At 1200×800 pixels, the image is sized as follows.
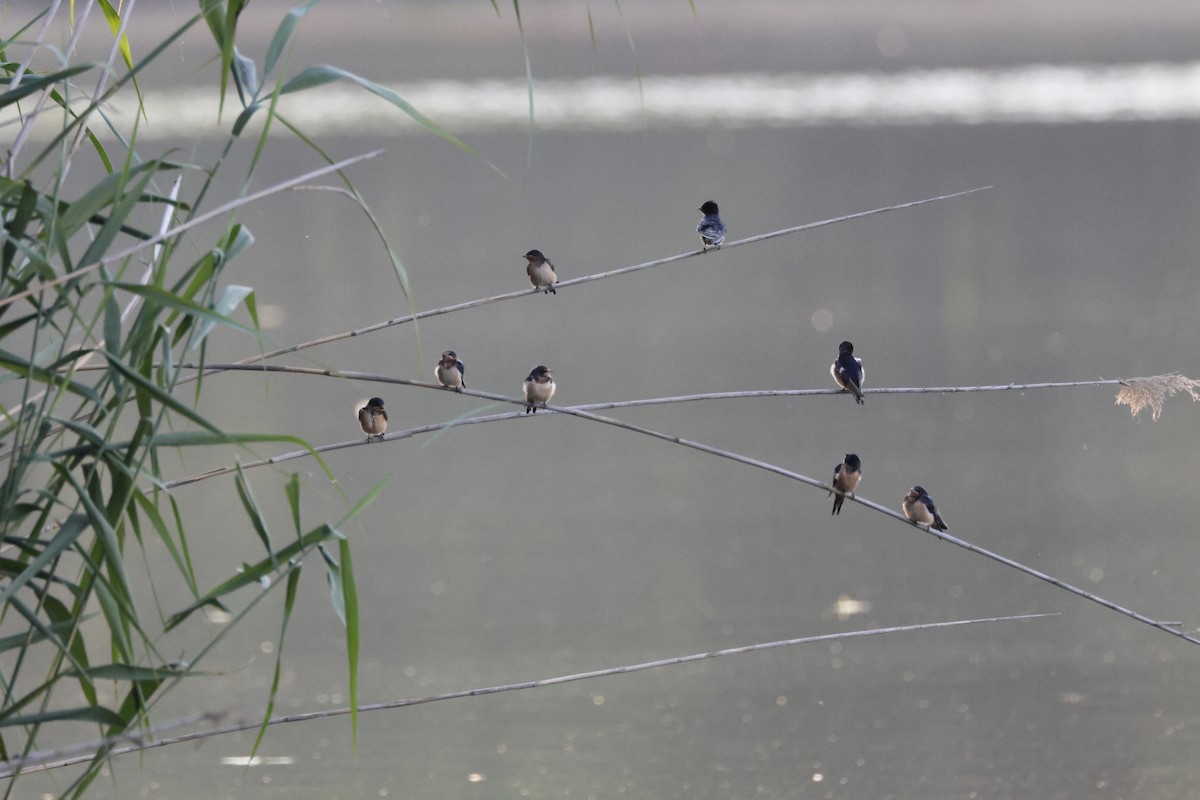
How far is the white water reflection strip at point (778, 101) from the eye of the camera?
24.1m

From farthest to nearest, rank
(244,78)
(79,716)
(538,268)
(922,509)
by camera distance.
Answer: (538,268), (922,509), (244,78), (79,716)

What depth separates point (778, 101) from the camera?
25.7 meters

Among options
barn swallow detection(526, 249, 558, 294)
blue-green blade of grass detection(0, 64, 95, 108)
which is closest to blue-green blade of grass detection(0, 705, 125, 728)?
blue-green blade of grass detection(0, 64, 95, 108)

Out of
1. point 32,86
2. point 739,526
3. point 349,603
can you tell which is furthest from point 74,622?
point 739,526

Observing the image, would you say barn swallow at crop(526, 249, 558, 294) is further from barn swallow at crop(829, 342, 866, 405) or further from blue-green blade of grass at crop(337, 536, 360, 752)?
blue-green blade of grass at crop(337, 536, 360, 752)

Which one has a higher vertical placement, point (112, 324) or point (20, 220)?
point (20, 220)

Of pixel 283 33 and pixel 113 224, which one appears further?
pixel 283 33

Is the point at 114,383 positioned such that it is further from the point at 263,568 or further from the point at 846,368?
the point at 846,368

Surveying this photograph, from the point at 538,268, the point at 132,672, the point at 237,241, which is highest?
the point at 538,268

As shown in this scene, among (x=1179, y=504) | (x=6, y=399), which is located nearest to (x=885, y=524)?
(x=1179, y=504)

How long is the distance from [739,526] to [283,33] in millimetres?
6157

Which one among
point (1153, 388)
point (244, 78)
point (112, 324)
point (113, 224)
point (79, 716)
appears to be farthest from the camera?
point (1153, 388)

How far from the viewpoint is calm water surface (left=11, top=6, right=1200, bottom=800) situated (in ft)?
15.9

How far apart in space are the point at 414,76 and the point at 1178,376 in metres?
25.4
